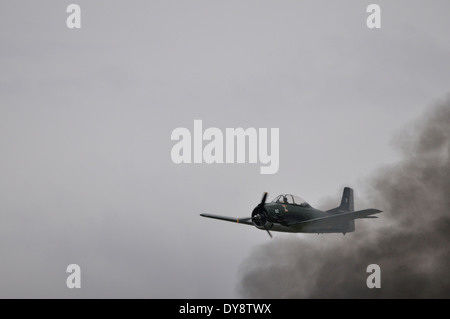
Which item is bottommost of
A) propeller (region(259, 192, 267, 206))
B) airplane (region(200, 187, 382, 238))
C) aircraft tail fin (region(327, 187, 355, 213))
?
airplane (region(200, 187, 382, 238))

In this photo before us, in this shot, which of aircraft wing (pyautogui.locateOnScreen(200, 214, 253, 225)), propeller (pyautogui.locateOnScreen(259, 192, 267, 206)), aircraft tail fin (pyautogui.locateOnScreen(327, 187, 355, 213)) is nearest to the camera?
propeller (pyautogui.locateOnScreen(259, 192, 267, 206))

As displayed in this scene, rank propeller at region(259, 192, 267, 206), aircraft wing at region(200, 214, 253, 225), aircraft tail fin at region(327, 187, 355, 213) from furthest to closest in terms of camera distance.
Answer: aircraft tail fin at region(327, 187, 355, 213), aircraft wing at region(200, 214, 253, 225), propeller at region(259, 192, 267, 206)

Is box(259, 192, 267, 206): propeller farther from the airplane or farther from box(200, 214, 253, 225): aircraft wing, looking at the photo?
box(200, 214, 253, 225): aircraft wing

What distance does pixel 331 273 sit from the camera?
82.3 meters

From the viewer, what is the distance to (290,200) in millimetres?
68688

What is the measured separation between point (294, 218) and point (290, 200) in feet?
5.41

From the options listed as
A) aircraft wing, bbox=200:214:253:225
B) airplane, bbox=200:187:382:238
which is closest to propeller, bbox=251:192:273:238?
airplane, bbox=200:187:382:238

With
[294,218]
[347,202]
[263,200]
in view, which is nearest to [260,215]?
[263,200]

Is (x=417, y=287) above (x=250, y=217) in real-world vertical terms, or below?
below

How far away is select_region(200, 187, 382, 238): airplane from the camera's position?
66688mm
